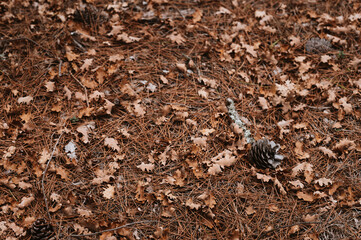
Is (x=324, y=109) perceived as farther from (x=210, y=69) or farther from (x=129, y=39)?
(x=129, y=39)

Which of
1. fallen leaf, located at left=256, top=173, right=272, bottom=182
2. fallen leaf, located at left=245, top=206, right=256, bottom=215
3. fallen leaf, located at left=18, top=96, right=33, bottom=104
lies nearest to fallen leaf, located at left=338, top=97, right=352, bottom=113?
fallen leaf, located at left=256, top=173, right=272, bottom=182

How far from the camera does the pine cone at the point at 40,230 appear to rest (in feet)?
7.99

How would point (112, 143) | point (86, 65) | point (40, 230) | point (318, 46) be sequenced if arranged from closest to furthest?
1. point (40, 230)
2. point (112, 143)
3. point (86, 65)
4. point (318, 46)

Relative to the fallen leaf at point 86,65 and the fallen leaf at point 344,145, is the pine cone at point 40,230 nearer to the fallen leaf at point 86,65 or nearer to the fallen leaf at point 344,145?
the fallen leaf at point 86,65

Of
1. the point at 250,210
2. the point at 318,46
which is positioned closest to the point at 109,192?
the point at 250,210

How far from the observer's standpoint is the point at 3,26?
12.4 ft

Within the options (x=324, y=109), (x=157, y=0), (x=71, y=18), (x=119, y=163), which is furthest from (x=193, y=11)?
(x=119, y=163)

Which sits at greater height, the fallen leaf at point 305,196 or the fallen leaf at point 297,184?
the fallen leaf at point 297,184

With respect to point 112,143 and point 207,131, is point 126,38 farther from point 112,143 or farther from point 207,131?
point 207,131

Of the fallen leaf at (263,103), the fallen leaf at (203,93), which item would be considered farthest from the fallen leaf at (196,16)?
the fallen leaf at (263,103)

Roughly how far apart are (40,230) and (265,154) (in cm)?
224

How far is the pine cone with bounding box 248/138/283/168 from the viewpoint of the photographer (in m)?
2.78

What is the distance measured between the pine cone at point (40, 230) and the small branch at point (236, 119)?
2176mm

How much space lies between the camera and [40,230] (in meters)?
2.44
